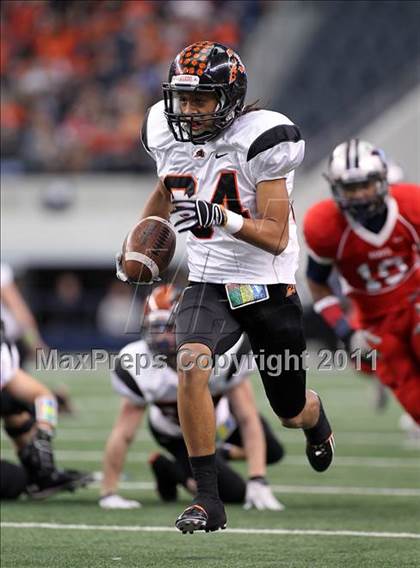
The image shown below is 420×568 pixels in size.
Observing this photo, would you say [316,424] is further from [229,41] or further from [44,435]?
[229,41]

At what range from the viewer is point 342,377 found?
14.8 m

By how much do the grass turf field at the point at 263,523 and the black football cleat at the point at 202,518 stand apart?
1.15 feet

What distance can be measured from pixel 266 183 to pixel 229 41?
12703 millimetres

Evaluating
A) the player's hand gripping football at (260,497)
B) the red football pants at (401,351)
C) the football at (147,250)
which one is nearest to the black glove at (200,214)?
the football at (147,250)

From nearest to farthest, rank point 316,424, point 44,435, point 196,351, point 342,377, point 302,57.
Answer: point 196,351
point 316,424
point 44,435
point 342,377
point 302,57

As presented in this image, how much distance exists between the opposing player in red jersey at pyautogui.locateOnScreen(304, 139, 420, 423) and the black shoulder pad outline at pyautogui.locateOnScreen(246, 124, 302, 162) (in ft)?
5.45

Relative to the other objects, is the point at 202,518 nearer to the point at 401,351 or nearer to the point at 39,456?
the point at 39,456

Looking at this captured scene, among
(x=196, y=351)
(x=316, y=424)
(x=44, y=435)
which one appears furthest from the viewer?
(x=44, y=435)

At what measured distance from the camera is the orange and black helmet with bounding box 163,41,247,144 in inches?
161

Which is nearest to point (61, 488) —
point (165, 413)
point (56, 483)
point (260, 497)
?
point (56, 483)

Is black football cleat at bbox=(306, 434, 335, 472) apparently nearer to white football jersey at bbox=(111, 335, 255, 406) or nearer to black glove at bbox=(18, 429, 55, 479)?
white football jersey at bbox=(111, 335, 255, 406)

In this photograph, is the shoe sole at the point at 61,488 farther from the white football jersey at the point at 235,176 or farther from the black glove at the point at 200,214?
the black glove at the point at 200,214

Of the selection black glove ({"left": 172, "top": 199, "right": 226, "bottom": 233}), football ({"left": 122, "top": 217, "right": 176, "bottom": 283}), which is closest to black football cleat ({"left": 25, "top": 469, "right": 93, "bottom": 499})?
football ({"left": 122, "top": 217, "right": 176, "bottom": 283})

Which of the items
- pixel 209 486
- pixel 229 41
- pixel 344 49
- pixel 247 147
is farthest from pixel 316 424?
pixel 229 41
